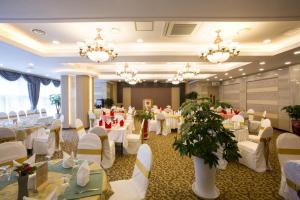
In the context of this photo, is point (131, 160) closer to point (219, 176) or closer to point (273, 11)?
point (219, 176)

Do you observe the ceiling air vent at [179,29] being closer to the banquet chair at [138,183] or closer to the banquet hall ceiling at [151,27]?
the banquet hall ceiling at [151,27]

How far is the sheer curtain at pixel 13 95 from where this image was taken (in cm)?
891

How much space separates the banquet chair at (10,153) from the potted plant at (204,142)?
2286 mm

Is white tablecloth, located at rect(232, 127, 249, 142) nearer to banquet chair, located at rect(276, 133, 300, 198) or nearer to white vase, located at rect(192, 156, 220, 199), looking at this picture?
banquet chair, located at rect(276, 133, 300, 198)

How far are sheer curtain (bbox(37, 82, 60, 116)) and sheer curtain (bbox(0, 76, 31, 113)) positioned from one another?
1.39 meters

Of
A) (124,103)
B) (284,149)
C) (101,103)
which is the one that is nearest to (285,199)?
(284,149)

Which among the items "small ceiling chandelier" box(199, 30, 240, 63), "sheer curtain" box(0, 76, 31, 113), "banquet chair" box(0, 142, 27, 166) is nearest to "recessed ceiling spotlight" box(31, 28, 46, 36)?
"banquet chair" box(0, 142, 27, 166)

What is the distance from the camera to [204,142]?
9.02 feet

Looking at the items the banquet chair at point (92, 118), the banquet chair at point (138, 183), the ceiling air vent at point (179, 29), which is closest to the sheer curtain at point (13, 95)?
the banquet chair at point (92, 118)

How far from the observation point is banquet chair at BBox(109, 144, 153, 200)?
6.70 ft

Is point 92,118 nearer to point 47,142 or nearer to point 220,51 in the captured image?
point 47,142

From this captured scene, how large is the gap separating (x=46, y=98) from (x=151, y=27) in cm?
1120

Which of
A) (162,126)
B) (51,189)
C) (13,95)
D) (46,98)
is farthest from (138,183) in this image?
(46,98)

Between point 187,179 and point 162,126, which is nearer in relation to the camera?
point 187,179
